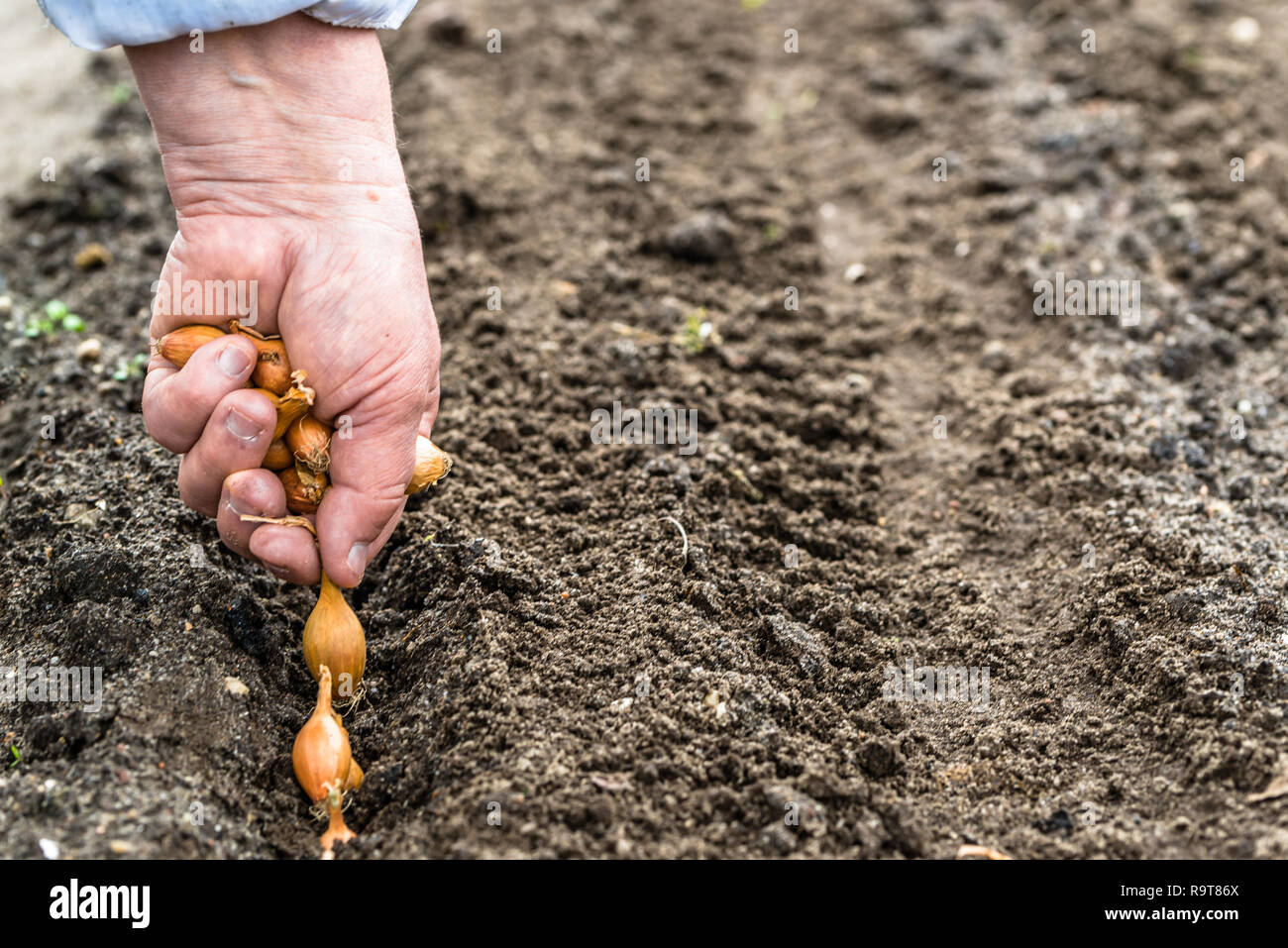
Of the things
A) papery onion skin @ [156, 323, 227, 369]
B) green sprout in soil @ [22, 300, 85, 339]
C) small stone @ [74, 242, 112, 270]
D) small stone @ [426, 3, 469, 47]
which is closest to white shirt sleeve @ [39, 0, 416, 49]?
papery onion skin @ [156, 323, 227, 369]

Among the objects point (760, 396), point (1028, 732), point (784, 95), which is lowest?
point (1028, 732)

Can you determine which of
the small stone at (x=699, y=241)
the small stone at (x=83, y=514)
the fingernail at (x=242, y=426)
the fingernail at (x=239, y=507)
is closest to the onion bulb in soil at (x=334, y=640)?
the fingernail at (x=239, y=507)

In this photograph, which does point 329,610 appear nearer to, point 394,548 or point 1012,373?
point 394,548

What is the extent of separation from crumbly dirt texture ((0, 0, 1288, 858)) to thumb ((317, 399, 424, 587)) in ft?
1.10

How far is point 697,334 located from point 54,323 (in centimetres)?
A: 203

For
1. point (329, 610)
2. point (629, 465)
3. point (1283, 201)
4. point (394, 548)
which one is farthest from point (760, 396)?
point (1283, 201)

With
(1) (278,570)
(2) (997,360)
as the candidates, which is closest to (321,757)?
(1) (278,570)

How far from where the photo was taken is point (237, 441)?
1.98 meters

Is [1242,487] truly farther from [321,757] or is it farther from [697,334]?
[321,757]

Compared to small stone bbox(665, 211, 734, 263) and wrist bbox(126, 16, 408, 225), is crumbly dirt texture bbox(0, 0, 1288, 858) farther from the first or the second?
wrist bbox(126, 16, 408, 225)

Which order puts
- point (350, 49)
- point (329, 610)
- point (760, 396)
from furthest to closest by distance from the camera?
point (760, 396), point (329, 610), point (350, 49)

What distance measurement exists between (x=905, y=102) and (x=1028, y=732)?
3.38m

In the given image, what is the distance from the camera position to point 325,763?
207 centimetres

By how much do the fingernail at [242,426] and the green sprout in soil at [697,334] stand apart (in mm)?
1651
